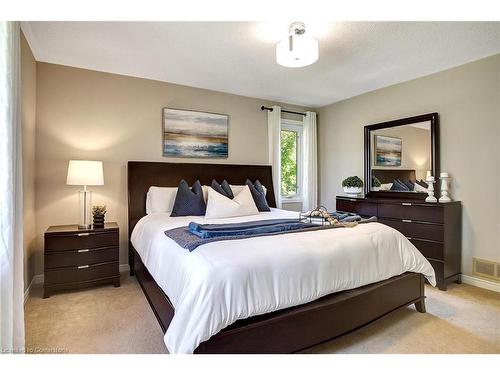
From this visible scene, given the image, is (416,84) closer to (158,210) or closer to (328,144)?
(328,144)

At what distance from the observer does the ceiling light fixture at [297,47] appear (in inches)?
90.7

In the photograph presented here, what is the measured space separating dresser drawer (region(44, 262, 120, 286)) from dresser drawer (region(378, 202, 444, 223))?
3.32m

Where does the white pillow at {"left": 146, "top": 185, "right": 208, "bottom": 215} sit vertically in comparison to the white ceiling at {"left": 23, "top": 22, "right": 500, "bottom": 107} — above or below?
below

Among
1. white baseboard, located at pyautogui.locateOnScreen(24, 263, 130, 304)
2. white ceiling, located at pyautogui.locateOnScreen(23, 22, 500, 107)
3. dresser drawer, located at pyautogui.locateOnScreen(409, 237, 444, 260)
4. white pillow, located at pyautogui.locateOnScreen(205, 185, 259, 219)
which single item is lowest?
white baseboard, located at pyautogui.locateOnScreen(24, 263, 130, 304)

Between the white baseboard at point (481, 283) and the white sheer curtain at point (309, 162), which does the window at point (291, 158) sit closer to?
the white sheer curtain at point (309, 162)

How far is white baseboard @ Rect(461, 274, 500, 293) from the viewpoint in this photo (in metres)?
2.92

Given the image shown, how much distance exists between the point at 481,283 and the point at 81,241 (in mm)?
4307

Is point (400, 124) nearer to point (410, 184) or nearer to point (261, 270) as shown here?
point (410, 184)

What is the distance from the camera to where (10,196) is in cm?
144

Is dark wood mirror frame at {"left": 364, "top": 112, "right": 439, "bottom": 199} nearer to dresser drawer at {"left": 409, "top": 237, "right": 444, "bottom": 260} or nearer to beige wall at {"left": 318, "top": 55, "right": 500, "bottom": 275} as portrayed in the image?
beige wall at {"left": 318, "top": 55, "right": 500, "bottom": 275}

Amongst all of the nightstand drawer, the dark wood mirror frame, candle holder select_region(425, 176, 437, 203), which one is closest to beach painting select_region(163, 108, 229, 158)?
the nightstand drawer

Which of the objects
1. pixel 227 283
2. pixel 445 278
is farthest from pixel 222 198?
pixel 445 278

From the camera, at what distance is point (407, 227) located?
11.0ft

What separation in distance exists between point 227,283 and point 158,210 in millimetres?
2150
